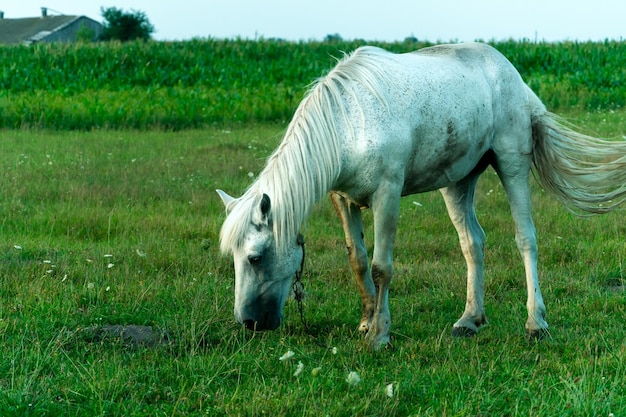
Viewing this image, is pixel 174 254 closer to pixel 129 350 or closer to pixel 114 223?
pixel 114 223

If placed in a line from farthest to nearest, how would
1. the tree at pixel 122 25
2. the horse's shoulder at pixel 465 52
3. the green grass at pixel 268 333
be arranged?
the tree at pixel 122 25, the horse's shoulder at pixel 465 52, the green grass at pixel 268 333

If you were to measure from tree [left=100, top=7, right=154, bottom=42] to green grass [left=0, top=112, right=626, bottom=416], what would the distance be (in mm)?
43999

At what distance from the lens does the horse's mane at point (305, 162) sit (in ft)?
15.4

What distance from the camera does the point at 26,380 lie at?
12.8ft

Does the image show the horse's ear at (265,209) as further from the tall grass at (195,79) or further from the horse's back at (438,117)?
the tall grass at (195,79)

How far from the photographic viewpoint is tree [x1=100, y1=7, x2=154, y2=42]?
171ft

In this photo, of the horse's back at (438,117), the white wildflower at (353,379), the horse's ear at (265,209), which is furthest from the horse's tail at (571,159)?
the white wildflower at (353,379)

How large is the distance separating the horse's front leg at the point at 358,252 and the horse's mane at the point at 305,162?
22.9 inches

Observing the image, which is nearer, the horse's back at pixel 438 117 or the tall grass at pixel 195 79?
the horse's back at pixel 438 117

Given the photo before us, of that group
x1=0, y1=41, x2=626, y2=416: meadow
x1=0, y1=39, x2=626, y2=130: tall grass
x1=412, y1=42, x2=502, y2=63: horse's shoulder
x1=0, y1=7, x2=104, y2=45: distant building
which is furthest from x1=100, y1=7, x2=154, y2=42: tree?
x1=412, y1=42, x2=502, y2=63: horse's shoulder

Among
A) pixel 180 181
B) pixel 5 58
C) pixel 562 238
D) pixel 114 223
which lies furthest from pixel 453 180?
pixel 5 58

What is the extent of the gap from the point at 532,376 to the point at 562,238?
3.80m

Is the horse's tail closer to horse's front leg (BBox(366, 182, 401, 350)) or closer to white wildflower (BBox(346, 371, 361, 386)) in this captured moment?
horse's front leg (BBox(366, 182, 401, 350))

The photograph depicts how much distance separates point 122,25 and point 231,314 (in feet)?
165
